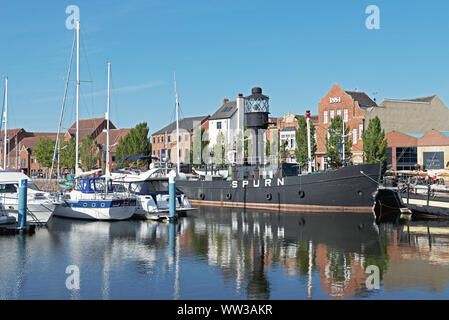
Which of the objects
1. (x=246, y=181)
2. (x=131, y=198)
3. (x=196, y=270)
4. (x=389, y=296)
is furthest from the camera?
(x=246, y=181)

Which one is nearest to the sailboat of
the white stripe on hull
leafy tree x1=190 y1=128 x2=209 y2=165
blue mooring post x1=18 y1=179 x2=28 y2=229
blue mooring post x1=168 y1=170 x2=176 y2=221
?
the white stripe on hull

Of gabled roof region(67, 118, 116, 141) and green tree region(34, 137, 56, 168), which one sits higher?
gabled roof region(67, 118, 116, 141)

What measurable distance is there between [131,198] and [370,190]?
19.1 meters

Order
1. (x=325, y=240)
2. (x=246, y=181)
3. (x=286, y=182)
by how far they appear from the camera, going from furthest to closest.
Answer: (x=246, y=181) → (x=286, y=182) → (x=325, y=240)

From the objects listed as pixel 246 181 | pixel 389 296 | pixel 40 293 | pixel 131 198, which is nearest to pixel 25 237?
pixel 131 198

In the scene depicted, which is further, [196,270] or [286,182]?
[286,182]

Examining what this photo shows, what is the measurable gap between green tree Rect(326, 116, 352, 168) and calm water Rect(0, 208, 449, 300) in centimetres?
2719

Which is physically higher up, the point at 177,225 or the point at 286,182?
the point at 286,182

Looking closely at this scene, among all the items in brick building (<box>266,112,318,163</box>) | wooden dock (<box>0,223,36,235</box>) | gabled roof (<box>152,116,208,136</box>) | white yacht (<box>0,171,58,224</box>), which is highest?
gabled roof (<box>152,116,208,136</box>)

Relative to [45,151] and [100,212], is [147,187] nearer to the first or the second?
[100,212]

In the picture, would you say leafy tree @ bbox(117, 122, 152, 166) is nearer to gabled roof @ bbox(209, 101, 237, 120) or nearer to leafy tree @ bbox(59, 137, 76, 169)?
leafy tree @ bbox(59, 137, 76, 169)

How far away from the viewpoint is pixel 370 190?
40.2 m

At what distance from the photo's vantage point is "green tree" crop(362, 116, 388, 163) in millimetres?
59844

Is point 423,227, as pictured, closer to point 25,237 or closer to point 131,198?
point 131,198
